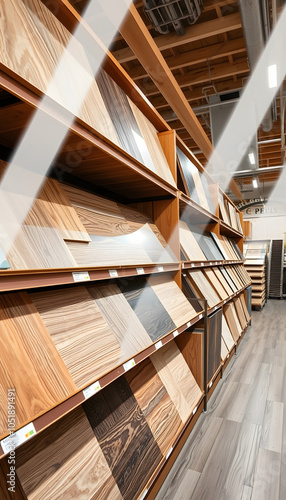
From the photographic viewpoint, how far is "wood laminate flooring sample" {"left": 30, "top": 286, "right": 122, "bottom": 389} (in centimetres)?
98

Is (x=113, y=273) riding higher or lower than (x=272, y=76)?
lower

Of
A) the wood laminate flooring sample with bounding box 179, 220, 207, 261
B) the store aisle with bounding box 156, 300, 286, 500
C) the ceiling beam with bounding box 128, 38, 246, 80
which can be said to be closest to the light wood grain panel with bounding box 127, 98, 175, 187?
the wood laminate flooring sample with bounding box 179, 220, 207, 261

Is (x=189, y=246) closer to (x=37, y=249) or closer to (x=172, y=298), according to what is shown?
(x=172, y=298)

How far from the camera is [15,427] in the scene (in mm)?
693

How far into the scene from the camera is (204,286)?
112 inches

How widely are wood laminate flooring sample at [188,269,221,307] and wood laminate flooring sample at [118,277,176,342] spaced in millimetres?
937

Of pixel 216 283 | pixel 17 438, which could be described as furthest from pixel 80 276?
pixel 216 283

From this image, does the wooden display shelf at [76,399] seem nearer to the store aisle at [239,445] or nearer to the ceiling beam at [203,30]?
the store aisle at [239,445]

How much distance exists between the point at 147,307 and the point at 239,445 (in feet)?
3.96

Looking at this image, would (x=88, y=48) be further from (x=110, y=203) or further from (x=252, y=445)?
(x=252, y=445)

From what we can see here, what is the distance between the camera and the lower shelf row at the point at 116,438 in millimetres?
969

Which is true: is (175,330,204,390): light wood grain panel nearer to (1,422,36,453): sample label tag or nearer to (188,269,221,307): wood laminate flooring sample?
(188,269,221,307): wood laminate flooring sample

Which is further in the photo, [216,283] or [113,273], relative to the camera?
[216,283]

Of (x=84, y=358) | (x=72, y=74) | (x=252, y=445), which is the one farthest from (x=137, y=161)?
(x=252, y=445)
